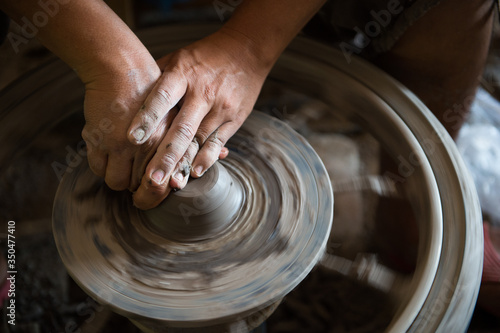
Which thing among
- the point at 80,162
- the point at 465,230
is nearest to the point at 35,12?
the point at 80,162

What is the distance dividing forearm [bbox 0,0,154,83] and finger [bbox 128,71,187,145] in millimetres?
79

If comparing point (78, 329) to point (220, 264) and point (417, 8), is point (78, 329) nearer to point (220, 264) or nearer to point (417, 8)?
point (220, 264)

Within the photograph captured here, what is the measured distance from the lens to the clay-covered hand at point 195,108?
1010mm

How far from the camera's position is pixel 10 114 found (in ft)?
4.54

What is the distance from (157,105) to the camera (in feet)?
3.38

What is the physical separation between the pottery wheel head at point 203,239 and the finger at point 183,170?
0.03m

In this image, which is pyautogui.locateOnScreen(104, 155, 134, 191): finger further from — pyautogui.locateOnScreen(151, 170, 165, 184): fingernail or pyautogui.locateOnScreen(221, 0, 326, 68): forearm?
pyautogui.locateOnScreen(221, 0, 326, 68): forearm

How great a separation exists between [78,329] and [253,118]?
0.93 metres

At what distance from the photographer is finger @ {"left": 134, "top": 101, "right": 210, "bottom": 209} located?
39.3 inches

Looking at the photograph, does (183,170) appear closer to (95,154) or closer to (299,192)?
(95,154)
